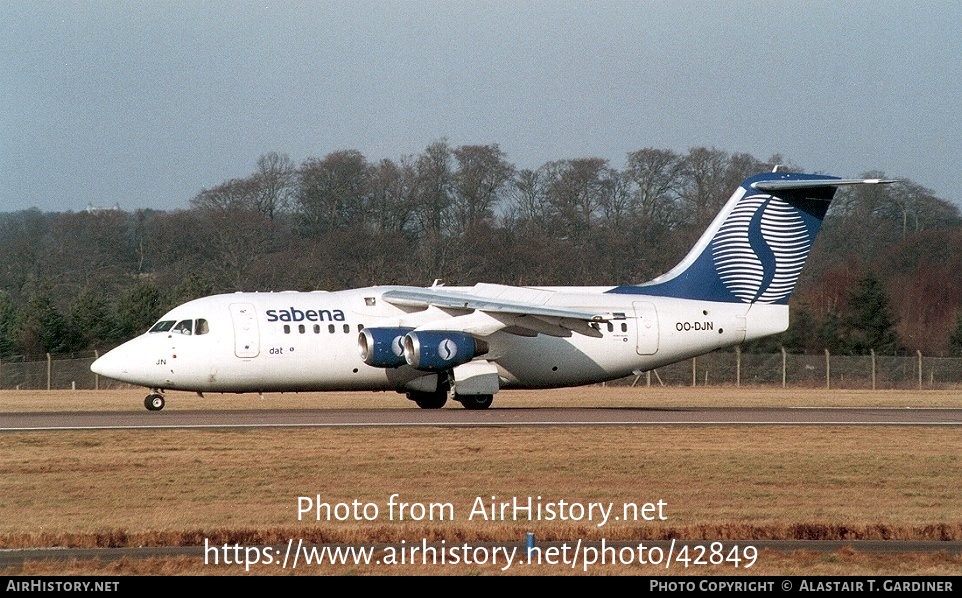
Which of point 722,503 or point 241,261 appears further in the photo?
point 241,261

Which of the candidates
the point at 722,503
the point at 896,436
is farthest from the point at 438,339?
the point at 722,503

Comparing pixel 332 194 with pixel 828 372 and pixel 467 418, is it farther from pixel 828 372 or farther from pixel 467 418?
pixel 467 418

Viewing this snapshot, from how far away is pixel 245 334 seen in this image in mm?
30312

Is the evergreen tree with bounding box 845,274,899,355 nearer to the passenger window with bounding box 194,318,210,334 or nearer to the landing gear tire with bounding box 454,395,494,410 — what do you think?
the landing gear tire with bounding box 454,395,494,410

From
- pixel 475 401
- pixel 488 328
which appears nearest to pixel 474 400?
pixel 475 401

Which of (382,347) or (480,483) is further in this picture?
(382,347)

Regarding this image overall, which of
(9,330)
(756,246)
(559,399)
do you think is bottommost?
(559,399)

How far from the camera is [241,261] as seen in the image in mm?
77812

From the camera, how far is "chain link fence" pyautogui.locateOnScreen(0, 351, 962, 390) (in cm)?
5078

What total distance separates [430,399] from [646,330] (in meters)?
5.40

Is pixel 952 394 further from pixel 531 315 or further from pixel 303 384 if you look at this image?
pixel 303 384

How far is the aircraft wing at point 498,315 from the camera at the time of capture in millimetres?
30203

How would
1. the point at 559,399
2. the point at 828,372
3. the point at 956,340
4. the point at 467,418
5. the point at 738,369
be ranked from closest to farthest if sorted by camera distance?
1. the point at 467,418
2. the point at 559,399
3. the point at 828,372
4. the point at 738,369
5. the point at 956,340
